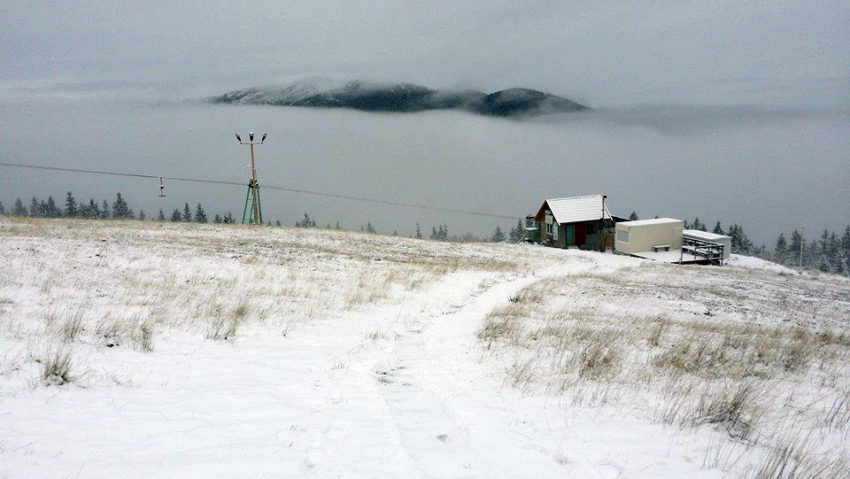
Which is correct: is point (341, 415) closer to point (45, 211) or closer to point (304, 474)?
point (304, 474)

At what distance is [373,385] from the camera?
691 cm

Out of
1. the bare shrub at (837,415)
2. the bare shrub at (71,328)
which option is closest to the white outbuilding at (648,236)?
the bare shrub at (837,415)

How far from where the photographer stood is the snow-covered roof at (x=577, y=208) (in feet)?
185

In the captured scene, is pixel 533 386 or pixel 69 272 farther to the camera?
pixel 69 272

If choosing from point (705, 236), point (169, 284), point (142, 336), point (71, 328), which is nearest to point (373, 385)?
point (142, 336)

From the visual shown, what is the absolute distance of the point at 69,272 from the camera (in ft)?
42.7

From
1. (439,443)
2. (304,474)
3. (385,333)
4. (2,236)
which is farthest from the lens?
(2,236)

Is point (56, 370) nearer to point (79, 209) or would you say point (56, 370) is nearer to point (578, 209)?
point (578, 209)

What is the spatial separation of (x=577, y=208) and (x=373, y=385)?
54.7 m

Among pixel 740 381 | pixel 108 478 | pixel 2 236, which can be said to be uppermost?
pixel 2 236

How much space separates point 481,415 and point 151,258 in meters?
15.7

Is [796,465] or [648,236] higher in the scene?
[648,236]

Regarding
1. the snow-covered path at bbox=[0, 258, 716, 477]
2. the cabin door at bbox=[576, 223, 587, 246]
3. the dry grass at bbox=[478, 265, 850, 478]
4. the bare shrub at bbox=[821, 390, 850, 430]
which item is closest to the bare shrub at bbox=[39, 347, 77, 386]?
the snow-covered path at bbox=[0, 258, 716, 477]

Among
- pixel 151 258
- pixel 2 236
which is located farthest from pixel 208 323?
pixel 2 236
